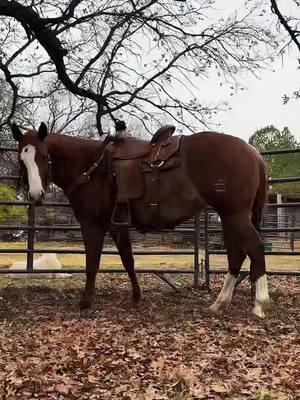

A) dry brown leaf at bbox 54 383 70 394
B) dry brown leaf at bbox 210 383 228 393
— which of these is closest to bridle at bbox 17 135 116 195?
dry brown leaf at bbox 54 383 70 394

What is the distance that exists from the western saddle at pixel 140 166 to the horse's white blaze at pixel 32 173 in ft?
2.57

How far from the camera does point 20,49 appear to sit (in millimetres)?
8039

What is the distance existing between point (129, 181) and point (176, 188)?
1.58ft

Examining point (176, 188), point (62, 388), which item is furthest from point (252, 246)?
point (62, 388)

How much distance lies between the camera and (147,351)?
11.9 feet

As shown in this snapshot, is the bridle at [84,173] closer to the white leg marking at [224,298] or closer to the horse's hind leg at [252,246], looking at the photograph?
the horse's hind leg at [252,246]

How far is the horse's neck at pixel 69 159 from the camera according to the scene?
5551 millimetres

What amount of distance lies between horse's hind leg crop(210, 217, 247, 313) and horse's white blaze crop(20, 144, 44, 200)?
1800 mm

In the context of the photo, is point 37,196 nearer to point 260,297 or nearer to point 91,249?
point 91,249

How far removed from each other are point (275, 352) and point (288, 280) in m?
6.02

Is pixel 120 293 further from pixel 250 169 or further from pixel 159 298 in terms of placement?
pixel 250 169

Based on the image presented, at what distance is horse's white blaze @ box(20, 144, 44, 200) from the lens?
5.05m

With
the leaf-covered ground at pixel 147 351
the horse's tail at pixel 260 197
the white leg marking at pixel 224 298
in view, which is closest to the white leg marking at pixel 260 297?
the leaf-covered ground at pixel 147 351

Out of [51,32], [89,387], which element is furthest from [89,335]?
[51,32]
